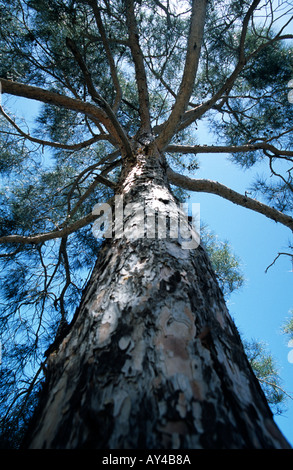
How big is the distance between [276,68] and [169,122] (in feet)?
5.89

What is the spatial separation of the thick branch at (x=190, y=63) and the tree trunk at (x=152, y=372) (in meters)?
1.14

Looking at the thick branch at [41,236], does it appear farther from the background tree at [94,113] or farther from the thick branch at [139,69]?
the thick branch at [139,69]

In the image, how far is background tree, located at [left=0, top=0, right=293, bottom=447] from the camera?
1.79 m

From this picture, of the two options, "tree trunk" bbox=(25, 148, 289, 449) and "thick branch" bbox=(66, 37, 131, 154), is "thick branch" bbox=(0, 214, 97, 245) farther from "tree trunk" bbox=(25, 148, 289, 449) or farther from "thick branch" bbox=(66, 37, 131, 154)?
"tree trunk" bbox=(25, 148, 289, 449)

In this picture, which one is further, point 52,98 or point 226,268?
point 226,268

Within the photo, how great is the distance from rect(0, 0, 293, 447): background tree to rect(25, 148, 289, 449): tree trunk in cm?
91

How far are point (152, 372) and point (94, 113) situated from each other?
169 cm

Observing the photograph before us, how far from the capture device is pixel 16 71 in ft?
7.49

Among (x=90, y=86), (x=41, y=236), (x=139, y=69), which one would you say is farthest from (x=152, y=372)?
(x=139, y=69)

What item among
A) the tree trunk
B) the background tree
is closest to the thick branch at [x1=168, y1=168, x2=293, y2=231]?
the background tree

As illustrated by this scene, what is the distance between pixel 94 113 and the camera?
5.65ft

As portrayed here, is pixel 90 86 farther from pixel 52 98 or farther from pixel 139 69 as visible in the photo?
pixel 139 69
